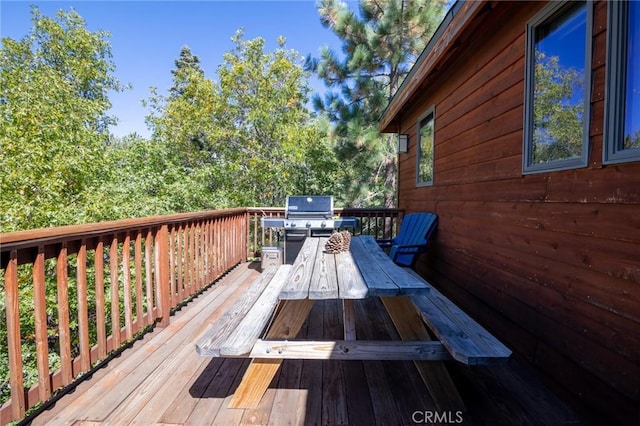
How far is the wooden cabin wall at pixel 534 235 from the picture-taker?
136cm

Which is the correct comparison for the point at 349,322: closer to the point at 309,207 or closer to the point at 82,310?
the point at 82,310

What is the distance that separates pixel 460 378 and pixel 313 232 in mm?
2835

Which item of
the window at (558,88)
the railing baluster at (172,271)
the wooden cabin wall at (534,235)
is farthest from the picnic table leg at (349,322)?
the railing baluster at (172,271)

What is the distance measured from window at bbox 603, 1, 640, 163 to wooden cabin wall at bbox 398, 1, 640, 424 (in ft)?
0.17

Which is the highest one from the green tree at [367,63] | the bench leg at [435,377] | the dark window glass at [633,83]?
the green tree at [367,63]

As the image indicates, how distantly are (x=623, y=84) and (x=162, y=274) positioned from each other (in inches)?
117

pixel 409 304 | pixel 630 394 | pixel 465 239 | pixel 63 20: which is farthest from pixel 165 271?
pixel 63 20

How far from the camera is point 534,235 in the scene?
192 centimetres

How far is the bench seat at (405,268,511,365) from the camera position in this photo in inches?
51.0

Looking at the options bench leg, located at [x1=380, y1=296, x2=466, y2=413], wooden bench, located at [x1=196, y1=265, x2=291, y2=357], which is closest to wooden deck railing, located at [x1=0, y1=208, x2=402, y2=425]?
wooden bench, located at [x1=196, y1=265, x2=291, y2=357]

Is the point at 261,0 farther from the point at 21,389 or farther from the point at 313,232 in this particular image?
the point at 21,389

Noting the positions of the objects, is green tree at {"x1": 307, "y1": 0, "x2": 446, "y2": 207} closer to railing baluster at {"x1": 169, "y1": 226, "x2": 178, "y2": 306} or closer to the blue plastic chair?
the blue plastic chair

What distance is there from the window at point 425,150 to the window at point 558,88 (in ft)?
6.33

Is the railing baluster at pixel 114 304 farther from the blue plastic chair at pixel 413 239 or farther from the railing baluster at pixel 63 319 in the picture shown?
the blue plastic chair at pixel 413 239
